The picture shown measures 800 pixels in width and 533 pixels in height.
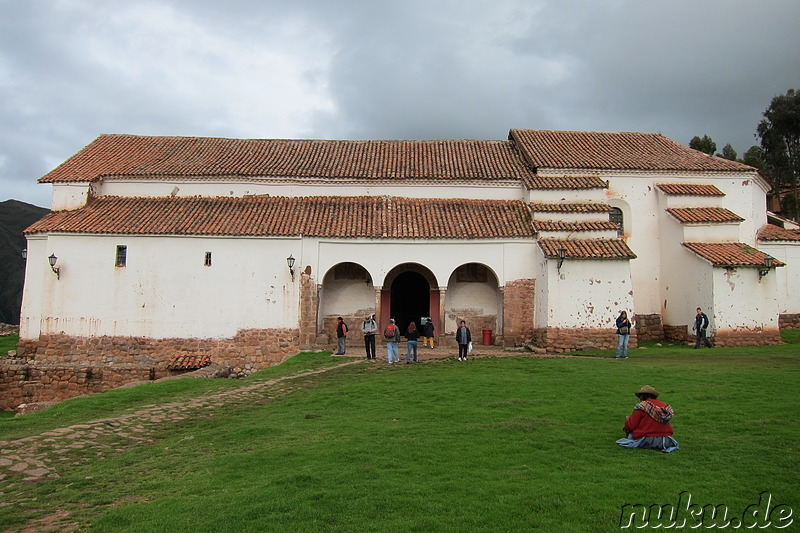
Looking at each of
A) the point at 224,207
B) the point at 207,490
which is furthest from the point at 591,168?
the point at 207,490

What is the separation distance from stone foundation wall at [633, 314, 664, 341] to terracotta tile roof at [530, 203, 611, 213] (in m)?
4.73

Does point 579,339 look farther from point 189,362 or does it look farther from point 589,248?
point 189,362

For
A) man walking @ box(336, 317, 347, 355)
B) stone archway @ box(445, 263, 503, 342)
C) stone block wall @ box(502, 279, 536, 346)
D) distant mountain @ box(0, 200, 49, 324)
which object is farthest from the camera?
distant mountain @ box(0, 200, 49, 324)

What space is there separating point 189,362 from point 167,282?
125 inches

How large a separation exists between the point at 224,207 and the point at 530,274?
12241 millimetres

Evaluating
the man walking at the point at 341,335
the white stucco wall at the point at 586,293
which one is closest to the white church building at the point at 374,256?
the white stucco wall at the point at 586,293

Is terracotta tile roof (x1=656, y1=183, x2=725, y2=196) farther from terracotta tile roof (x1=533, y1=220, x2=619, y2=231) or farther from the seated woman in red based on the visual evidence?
the seated woman in red

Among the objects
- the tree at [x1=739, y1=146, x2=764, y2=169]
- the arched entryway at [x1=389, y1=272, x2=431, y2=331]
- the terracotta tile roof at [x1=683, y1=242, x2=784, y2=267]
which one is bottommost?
the arched entryway at [x1=389, y1=272, x2=431, y2=331]

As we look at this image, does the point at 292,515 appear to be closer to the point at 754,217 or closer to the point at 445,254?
the point at 445,254

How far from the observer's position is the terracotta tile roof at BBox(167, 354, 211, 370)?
66.0 feet

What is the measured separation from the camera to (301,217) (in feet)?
72.7

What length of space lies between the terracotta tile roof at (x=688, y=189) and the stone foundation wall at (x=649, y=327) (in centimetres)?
499

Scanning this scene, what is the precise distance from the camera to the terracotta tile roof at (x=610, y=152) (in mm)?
23422

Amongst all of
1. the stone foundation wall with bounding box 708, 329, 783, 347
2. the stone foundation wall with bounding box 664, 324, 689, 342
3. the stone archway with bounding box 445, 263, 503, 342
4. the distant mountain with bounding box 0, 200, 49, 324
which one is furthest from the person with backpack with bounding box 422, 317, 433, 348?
the distant mountain with bounding box 0, 200, 49, 324
